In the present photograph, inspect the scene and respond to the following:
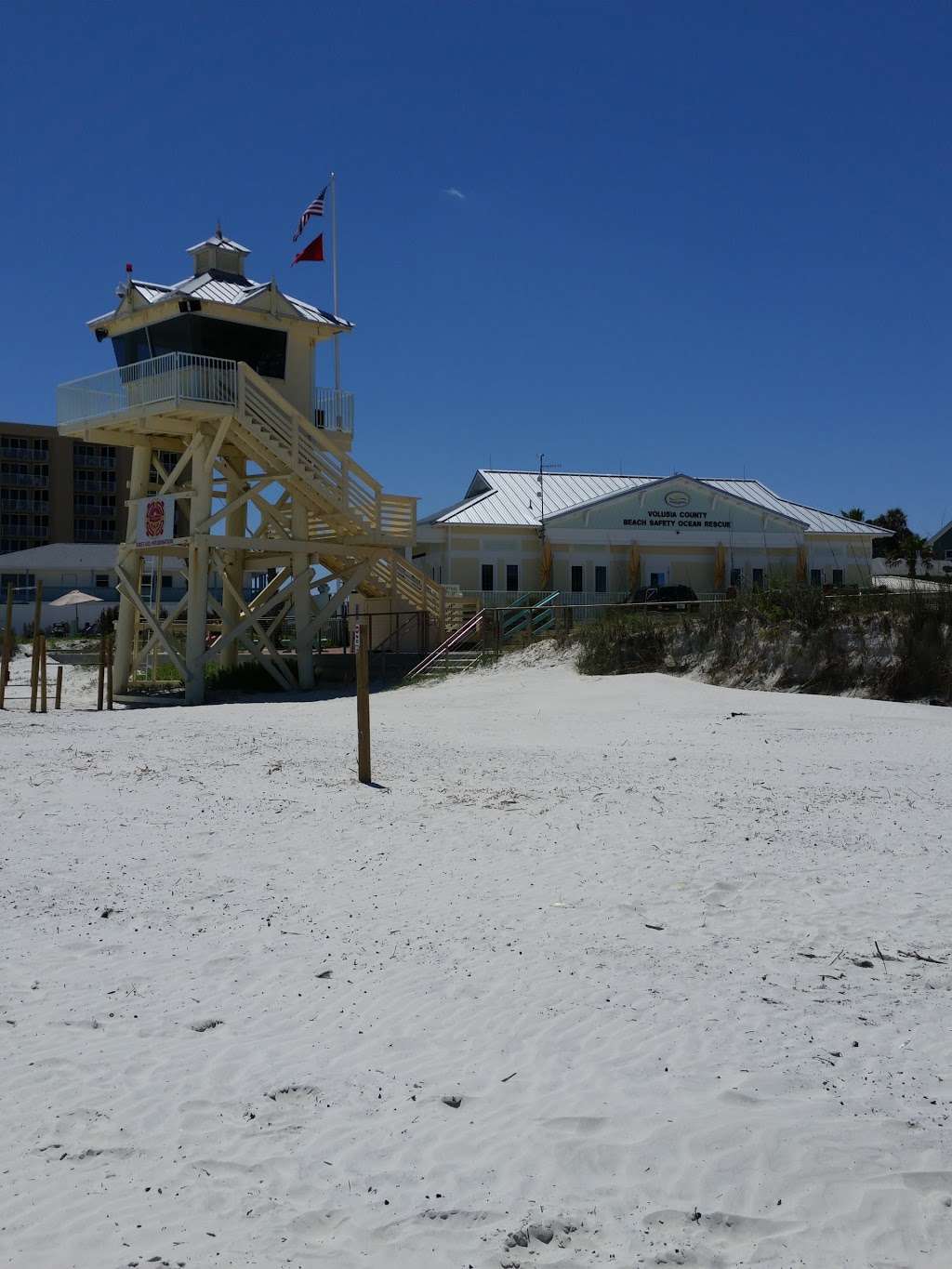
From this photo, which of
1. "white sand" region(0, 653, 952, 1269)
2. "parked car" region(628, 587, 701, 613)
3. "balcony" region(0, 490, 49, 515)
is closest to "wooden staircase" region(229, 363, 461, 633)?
"parked car" region(628, 587, 701, 613)

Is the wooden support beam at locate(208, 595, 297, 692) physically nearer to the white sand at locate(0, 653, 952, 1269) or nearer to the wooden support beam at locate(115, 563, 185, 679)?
the wooden support beam at locate(115, 563, 185, 679)

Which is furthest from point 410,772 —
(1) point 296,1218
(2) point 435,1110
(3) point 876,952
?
(1) point 296,1218

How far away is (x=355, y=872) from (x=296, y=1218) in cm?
543

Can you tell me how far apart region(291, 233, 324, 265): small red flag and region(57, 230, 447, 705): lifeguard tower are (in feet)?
5.26

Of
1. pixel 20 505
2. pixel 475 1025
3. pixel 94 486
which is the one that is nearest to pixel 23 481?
pixel 20 505

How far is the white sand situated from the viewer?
4.55 metres

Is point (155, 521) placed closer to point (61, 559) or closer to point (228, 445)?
point (228, 445)

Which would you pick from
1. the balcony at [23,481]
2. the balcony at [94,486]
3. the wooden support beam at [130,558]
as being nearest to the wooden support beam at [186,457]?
the wooden support beam at [130,558]

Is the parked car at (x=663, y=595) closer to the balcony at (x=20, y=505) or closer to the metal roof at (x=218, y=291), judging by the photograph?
the metal roof at (x=218, y=291)

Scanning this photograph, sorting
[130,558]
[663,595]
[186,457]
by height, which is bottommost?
[663,595]

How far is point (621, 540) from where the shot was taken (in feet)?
150

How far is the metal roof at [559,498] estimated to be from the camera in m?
45.3

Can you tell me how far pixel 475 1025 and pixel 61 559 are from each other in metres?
71.2

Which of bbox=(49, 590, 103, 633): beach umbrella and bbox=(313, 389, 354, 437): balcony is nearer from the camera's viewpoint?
bbox=(313, 389, 354, 437): balcony
